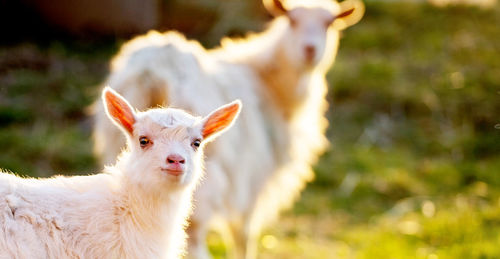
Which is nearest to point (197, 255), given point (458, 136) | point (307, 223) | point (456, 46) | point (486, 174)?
point (307, 223)

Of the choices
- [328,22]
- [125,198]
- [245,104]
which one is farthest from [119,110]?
[328,22]

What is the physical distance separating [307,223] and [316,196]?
0.89 metres

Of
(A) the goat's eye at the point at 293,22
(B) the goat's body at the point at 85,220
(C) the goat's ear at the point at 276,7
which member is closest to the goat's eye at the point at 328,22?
(A) the goat's eye at the point at 293,22

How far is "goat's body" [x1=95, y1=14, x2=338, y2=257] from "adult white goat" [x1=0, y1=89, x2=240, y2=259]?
5.32 feet

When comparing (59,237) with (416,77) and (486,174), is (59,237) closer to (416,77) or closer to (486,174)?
(486,174)

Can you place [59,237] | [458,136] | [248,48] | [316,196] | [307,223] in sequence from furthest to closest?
1. [458,136]
2. [316,196]
3. [307,223]
4. [248,48]
5. [59,237]

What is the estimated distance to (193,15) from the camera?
1255 cm

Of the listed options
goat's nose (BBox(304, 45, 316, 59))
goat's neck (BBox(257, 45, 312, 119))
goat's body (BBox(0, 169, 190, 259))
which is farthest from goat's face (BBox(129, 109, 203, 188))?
goat's neck (BBox(257, 45, 312, 119))

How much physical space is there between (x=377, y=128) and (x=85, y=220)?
7.95 meters

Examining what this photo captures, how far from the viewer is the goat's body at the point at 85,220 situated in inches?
127

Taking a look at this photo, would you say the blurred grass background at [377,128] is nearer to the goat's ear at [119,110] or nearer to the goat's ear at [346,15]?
the goat's ear at [346,15]

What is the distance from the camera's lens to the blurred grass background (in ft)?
25.0

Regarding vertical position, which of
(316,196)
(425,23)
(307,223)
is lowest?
(307,223)

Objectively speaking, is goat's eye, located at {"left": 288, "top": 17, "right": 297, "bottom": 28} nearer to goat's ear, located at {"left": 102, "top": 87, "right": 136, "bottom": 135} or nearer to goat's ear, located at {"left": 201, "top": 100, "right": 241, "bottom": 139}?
goat's ear, located at {"left": 201, "top": 100, "right": 241, "bottom": 139}
